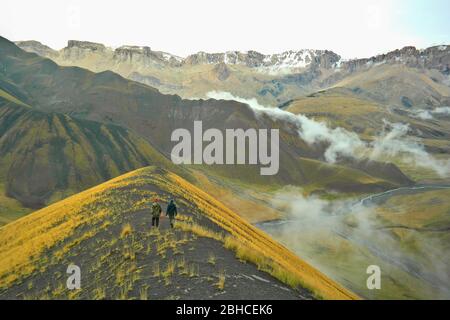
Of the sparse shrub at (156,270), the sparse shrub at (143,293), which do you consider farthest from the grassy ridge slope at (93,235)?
the sparse shrub at (143,293)

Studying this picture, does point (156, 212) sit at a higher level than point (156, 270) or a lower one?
higher

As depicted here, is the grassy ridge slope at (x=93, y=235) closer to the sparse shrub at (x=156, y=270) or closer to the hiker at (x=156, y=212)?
the hiker at (x=156, y=212)

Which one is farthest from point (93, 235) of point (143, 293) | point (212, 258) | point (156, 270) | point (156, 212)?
point (143, 293)

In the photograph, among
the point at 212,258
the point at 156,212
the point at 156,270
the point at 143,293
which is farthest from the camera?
the point at 156,212

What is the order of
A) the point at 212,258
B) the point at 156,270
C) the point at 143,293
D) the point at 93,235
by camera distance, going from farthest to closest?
the point at 93,235 → the point at 212,258 → the point at 156,270 → the point at 143,293

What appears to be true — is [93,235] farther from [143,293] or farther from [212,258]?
[143,293]

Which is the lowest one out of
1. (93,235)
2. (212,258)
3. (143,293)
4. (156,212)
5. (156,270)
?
(143,293)

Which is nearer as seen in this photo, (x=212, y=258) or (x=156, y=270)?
(x=156, y=270)

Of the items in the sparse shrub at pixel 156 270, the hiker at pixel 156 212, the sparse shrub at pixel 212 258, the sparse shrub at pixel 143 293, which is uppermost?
the hiker at pixel 156 212

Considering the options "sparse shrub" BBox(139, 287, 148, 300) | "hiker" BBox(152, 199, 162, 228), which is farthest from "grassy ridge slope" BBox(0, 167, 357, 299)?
"sparse shrub" BBox(139, 287, 148, 300)

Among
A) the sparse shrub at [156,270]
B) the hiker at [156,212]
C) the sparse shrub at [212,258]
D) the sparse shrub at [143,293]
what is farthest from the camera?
the hiker at [156,212]
